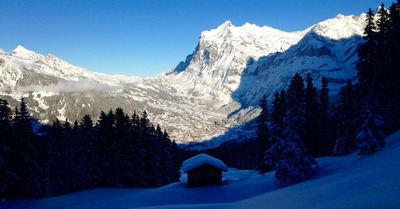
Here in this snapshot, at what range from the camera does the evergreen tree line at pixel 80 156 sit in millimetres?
26906

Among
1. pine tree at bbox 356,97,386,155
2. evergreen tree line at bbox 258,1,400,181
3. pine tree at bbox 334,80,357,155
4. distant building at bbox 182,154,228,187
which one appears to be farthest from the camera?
distant building at bbox 182,154,228,187

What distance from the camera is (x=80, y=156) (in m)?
33.3

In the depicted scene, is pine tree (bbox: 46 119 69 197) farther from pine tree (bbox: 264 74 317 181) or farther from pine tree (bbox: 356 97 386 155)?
pine tree (bbox: 356 97 386 155)

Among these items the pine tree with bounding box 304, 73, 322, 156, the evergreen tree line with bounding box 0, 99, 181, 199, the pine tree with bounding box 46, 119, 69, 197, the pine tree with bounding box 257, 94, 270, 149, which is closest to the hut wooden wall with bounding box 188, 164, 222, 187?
the evergreen tree line with bounding box 0, 99, 181, 199

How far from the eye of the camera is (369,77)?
30.6 m

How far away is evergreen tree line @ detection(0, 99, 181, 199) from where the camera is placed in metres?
26.9

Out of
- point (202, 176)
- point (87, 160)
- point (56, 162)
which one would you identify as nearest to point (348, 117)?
point (202, 176)

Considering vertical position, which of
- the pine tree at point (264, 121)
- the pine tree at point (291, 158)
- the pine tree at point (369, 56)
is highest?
the pine tree at point (369, 56)

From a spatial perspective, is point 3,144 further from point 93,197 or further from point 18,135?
point 93,197

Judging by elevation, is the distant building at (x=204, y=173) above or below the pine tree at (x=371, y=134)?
below

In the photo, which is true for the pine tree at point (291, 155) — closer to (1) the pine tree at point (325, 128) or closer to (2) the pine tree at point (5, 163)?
A: (1) the pine tree at point (325, 128)

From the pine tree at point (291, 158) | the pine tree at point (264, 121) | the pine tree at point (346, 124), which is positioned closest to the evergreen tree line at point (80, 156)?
the pine tree at point (264, 121)

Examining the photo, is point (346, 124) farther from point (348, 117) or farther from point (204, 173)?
point (204, 173)

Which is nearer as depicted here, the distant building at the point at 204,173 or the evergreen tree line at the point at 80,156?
the evergreen tree line at the point at 80,156
